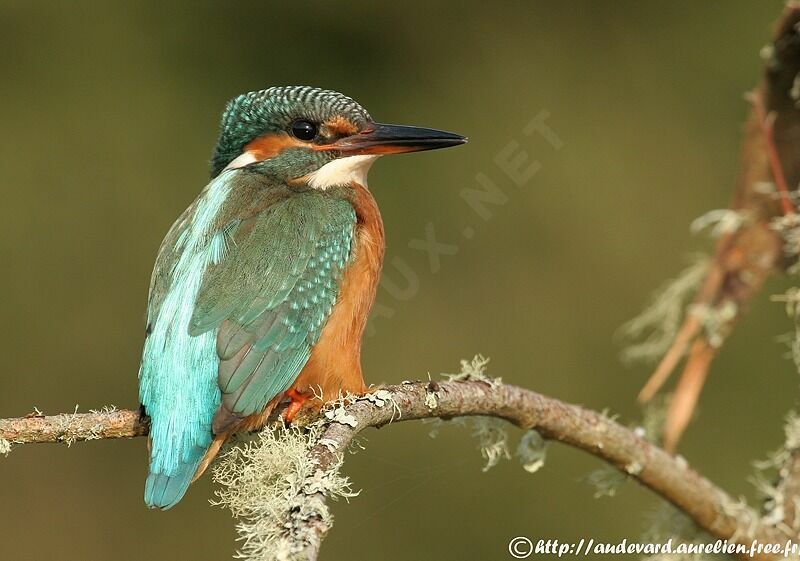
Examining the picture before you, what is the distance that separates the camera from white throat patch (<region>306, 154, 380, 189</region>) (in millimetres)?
2629

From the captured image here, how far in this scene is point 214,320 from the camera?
7.14ft

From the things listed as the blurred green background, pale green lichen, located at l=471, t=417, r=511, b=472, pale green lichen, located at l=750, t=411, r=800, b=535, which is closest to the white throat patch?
pale green lichen, located at l=471, t=417, r=511, b=472

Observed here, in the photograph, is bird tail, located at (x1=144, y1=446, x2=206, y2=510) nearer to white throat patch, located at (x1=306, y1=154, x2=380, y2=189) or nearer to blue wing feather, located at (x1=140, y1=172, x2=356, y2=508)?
blue wing feather, located at (x1=140, y1=172, x2=356, y2=508)

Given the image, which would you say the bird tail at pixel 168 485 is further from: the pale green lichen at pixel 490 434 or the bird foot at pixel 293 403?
the pale green lichen at pixel 490 434

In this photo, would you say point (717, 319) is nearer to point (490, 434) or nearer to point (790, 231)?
point (790, 231)

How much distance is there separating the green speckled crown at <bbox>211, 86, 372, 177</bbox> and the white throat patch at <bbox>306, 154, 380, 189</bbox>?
0.10m

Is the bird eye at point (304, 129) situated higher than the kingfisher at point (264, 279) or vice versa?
the bird eye at point (304, 129)

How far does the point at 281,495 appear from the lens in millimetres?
1609

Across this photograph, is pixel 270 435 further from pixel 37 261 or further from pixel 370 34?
pixel 370 34

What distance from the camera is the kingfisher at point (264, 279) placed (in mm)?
2082

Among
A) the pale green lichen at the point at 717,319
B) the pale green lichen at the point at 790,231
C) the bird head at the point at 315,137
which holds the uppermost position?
the pale green lichen at the point at 790,231

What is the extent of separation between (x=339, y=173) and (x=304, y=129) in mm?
142

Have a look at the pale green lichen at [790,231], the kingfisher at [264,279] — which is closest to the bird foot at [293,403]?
the kingfisher at [264,279]

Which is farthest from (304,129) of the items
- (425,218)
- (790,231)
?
(425,218)
